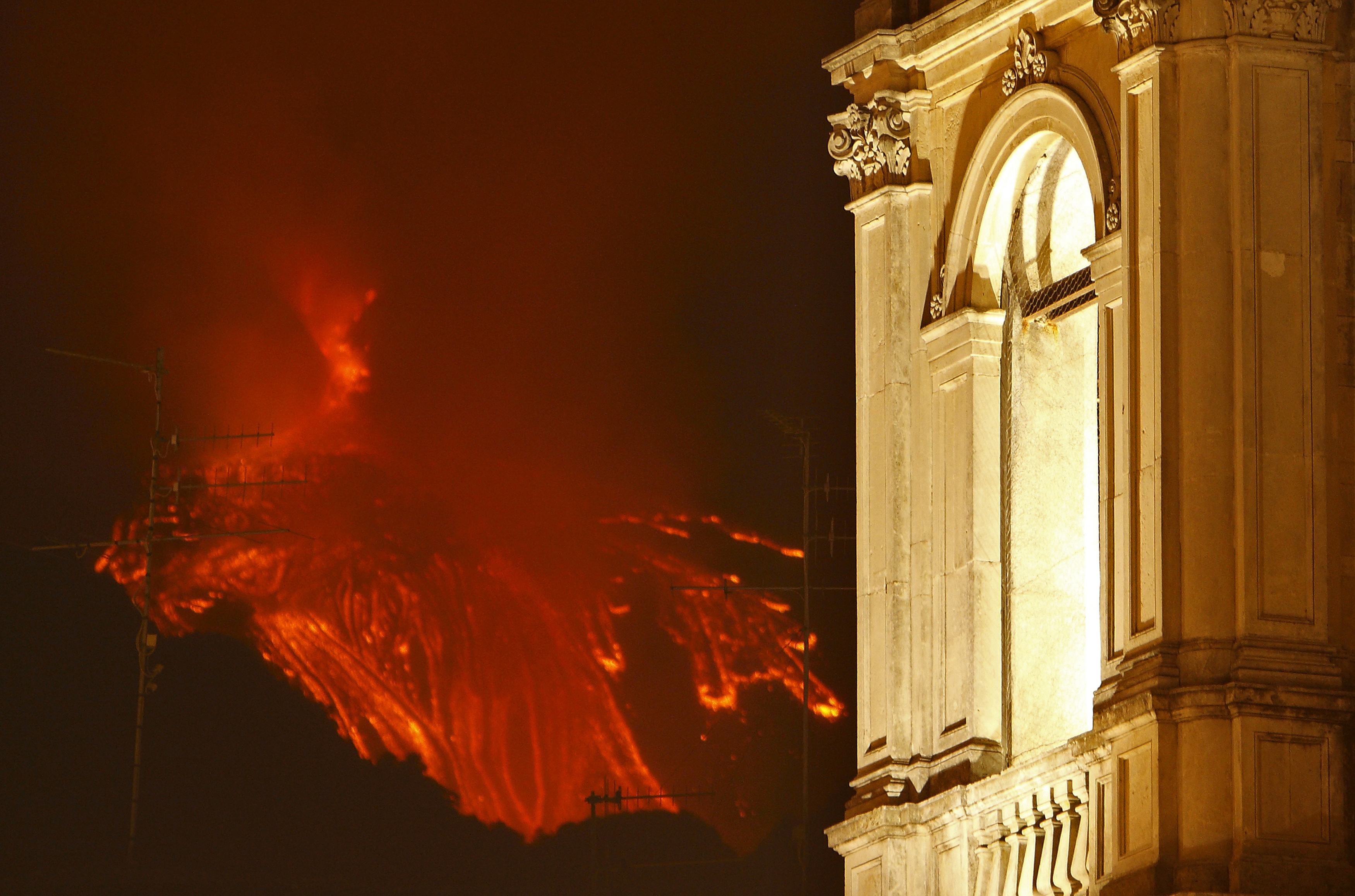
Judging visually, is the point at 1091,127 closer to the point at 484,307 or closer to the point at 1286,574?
the point at 1286,574

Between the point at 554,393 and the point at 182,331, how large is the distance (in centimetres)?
686

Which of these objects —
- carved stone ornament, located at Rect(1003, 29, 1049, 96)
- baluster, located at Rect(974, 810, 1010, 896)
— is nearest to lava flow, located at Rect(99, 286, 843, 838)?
carved stone ornament, located at Rect(1003, 29, 1049, 96)

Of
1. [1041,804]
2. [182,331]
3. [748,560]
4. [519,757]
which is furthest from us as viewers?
[519,757]

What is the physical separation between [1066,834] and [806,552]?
19317 mm

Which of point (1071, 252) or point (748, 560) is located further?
point (748, 560)

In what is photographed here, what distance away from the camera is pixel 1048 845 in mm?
19375

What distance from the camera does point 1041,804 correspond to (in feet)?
63.8

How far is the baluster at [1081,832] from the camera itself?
1880cm

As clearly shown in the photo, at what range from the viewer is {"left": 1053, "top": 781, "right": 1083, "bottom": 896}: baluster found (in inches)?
749

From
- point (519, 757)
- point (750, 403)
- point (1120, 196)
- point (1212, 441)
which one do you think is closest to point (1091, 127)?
point (1120, 196)

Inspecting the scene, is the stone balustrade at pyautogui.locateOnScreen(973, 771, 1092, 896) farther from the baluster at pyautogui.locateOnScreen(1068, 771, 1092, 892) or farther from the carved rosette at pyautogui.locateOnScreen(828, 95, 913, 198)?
the carved rosette at pyautogui.locateOnScreen(828, 95, 913, 198)

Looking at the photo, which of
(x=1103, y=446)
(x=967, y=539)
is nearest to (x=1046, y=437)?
(x=967, y=539)

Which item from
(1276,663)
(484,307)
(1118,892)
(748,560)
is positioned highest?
(484,307)

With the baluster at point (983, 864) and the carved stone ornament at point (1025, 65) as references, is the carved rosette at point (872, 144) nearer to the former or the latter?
the carved stone ornament at point (1025, 65)
